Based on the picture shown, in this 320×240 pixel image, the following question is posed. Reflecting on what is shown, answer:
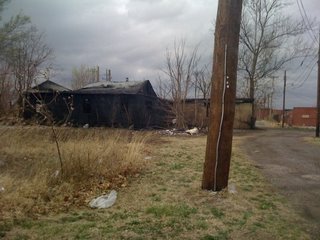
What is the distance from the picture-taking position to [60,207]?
7227 mm

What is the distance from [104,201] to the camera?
7.56m

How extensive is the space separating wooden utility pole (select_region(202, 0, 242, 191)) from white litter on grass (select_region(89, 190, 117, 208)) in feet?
6.33

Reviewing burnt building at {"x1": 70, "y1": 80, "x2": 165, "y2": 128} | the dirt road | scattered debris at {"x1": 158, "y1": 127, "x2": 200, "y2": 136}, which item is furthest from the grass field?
burnt building at {"x1": 70, "y1": 80, "x2": 165, "y2": 128}

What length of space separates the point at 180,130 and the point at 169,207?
2429 centimetres

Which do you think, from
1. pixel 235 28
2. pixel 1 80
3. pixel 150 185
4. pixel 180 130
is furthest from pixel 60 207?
pixel 180 130

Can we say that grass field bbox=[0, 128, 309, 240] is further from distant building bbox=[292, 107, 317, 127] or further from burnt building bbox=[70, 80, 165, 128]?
distant building bbox=[292, 107, 317, 127]

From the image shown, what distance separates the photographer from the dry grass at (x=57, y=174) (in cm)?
727

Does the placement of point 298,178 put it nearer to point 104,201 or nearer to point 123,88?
point 104,201

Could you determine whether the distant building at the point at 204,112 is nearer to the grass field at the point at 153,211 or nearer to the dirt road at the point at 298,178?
the dirt road at the point at 298,178

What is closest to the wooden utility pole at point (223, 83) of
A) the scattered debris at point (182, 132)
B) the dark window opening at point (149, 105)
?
the scattered debris at point (182, 132)

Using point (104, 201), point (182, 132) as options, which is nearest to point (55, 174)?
Answer: point (104, 201)

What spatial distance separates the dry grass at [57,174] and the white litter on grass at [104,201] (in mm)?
222

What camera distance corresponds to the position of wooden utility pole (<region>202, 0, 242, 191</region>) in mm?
7883

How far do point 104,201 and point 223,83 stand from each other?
3014 millimetres
